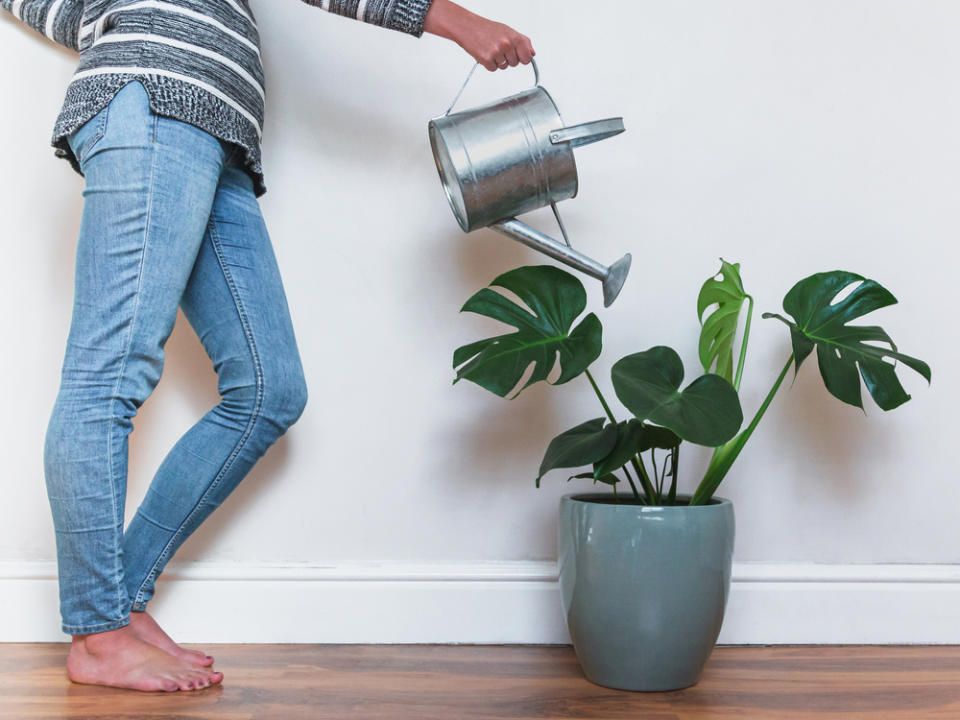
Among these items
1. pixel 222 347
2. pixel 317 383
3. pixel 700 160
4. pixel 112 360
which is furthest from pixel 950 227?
pixel 112 360

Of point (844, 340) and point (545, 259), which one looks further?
point (545, 259)

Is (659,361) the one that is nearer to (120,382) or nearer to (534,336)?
(534,336)

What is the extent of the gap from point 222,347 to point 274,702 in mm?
484

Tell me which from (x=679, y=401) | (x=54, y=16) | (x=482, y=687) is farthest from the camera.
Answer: (x=54, y=16)

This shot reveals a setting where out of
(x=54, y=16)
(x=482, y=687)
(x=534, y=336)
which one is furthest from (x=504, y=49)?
(x=482, y=687)

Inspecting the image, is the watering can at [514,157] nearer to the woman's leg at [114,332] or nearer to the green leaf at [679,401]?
the green leaf at [679,401]

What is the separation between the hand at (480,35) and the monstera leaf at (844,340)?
489mm

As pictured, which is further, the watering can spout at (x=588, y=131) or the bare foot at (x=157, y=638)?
the bare foot at (x=157, y=638)

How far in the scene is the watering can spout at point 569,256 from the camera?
1.10m

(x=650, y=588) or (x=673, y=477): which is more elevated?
(x=673, y=477)

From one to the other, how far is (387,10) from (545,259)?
1.65 ft

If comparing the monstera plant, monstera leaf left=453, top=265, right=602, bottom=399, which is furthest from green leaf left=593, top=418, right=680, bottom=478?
monstera leaf left=453, top=265, right=602, bottom=399

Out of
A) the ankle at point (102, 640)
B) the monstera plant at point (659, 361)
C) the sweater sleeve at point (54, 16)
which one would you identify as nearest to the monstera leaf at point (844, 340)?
the monstera plant at point (659, 361)

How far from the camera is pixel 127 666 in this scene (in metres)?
1.08
